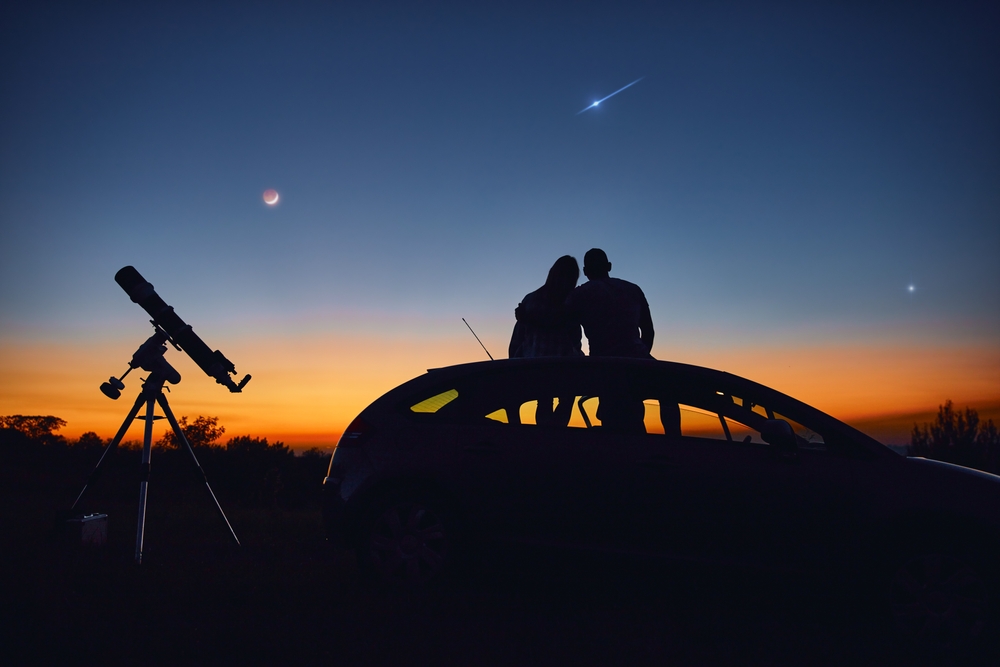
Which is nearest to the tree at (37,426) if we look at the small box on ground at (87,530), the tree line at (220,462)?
the tree line at (220,462)

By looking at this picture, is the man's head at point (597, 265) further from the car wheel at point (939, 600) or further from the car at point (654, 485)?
the car wheel at point (939, 600)

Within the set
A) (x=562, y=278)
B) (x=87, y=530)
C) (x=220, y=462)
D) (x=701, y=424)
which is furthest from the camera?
(x=220, y=462)

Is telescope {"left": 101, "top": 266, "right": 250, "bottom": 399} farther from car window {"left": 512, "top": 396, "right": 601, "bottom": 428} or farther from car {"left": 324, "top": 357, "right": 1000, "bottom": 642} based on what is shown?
car window {"left": 512, "top": 396, "right": 601, "bottom": 428}

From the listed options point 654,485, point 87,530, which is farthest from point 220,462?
point 654,485

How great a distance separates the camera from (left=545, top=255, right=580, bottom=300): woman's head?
6941mm

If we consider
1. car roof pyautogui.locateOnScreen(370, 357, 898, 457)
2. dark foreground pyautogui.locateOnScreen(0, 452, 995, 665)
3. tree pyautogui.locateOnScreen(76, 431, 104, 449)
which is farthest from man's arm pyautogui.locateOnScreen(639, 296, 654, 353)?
tree pyautogui.locateOnScreen(76, 431, 104, 449)

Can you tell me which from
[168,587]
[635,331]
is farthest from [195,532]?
[635,331]

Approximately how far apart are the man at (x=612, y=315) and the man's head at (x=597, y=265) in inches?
1.4

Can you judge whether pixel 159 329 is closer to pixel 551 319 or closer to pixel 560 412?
pixel 551 319

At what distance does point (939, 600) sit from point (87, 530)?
22.1ft

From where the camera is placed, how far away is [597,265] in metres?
6.92

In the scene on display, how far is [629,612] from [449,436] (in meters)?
1.62

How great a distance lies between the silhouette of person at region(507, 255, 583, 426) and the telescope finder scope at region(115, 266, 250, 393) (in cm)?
297

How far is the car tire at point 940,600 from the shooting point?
411 cm
